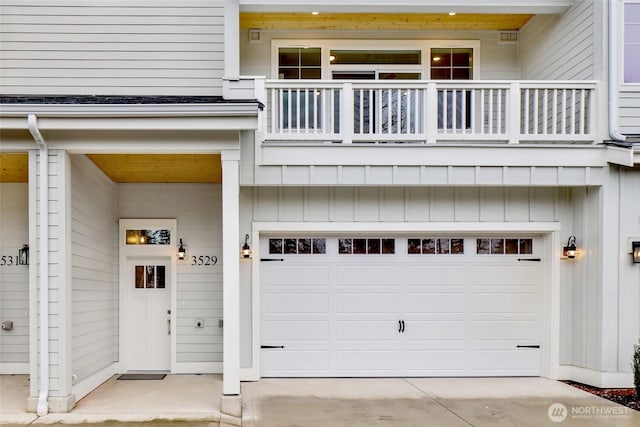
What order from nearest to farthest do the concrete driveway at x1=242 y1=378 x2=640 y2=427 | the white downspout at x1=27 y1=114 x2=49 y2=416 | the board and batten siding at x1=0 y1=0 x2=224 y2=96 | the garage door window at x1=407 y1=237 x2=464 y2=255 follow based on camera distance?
the concrete driveway at x1=242 y1=378 x2=640 y2=427
the white downspout at x1=27 y1=114 x2=49 y2=416
the garage door window at x1=407 y1=237 x2=464 y2=255
the board and batten siding at x1=0 y1=0 x2=224 y2=96

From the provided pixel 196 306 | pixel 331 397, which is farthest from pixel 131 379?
pixel 331 397

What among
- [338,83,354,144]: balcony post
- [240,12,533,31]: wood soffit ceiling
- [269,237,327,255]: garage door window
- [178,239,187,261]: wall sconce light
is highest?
[240,12,533,31]: wood soffit ceiling

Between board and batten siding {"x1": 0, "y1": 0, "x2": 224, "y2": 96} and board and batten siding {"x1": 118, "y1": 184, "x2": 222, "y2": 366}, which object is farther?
board and batten siding {"x1": 0, "y1": 0, "x2": 224, "y2": 96}

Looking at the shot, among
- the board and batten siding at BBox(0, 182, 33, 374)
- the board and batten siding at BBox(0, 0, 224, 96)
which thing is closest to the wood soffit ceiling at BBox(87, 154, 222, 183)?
the board and batten siding at BBox(0, 0, 224, 96)

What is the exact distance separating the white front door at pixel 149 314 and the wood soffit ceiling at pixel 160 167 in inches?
50.7

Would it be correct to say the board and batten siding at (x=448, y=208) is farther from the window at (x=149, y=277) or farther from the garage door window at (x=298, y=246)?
the window at (x=149, y=277)

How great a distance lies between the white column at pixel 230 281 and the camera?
5.50 metres

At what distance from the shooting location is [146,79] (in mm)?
7875

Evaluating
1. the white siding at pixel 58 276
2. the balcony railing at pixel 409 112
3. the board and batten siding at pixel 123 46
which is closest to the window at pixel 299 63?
the board and batten siding at pixel 123 46

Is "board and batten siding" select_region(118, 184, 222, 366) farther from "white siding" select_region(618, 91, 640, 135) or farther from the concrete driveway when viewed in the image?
"white siding" select_region(618, 91, 640, 135)

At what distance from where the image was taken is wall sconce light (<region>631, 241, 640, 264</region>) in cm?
662

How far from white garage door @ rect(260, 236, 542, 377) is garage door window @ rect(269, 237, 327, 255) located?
0.05 feet

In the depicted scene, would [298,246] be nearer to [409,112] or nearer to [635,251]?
[409,112]

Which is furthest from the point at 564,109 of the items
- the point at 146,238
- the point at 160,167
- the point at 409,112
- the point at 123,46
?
the point at 123,46
